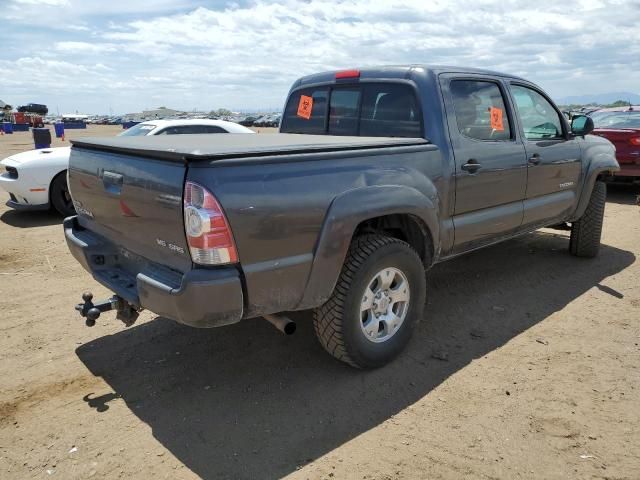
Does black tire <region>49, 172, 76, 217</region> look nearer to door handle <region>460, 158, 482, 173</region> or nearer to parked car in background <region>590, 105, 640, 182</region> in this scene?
door handle <region>460, 158, 482, 173</region>

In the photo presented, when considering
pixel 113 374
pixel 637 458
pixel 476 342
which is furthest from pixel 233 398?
pixel 637 458

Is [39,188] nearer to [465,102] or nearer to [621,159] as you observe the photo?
[465,102]

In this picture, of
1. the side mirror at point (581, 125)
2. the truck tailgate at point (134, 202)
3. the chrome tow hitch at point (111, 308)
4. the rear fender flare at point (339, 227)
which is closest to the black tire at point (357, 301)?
the rear fender flare at point (339, 227)

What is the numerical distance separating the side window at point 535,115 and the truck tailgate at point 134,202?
3188 millimetres

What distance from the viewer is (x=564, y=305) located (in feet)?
14.6

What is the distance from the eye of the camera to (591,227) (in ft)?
18.2

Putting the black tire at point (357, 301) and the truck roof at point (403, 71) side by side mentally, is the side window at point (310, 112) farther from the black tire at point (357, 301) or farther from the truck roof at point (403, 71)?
the black tire at point (357, 301)

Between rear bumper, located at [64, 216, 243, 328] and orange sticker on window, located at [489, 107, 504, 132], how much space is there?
2673mm

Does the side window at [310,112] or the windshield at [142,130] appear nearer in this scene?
the side window at [310,112]

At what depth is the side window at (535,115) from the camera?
4.52 m

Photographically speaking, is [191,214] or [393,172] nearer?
[191,214]

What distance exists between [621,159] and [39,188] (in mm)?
9420

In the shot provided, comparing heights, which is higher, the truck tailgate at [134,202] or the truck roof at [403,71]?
the truck roof at [403,71]

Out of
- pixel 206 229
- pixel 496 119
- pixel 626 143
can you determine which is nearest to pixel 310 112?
pixel 496 119
